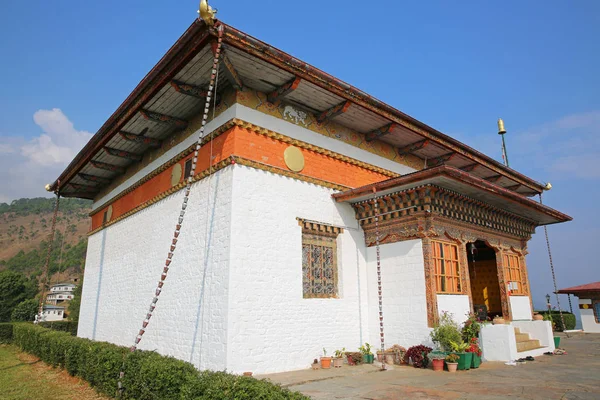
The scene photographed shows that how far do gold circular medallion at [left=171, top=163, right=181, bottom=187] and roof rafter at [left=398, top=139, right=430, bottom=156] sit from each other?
624cm

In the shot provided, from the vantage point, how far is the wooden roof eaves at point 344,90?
22.3 feet

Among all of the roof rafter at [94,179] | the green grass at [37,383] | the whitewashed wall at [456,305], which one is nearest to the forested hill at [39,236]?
the roof rafter at [94,179]

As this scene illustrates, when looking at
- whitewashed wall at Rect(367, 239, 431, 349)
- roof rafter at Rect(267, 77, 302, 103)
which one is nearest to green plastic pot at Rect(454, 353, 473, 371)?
whitewashed wall at Rect(367, 239, 431, 349)

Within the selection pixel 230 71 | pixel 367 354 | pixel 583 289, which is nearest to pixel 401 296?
pixel 367 354

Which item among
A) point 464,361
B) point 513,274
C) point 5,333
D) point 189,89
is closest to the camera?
point 464,361

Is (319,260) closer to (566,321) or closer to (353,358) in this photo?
(353,358)

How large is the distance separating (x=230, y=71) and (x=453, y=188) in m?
5.36

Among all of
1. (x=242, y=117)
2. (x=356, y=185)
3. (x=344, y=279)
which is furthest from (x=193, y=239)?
(x=356, y=185)

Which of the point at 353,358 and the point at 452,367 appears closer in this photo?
the point at 452,367

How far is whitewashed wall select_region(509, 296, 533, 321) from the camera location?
10.9 m

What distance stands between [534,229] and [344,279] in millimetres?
7768

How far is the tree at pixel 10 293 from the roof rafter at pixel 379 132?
48386 millimetres

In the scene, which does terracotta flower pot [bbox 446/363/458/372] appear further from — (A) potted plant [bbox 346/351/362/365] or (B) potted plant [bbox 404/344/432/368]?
(A) potted plant [bbox 346/351/362/365]

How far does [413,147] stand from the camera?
36.9ft
